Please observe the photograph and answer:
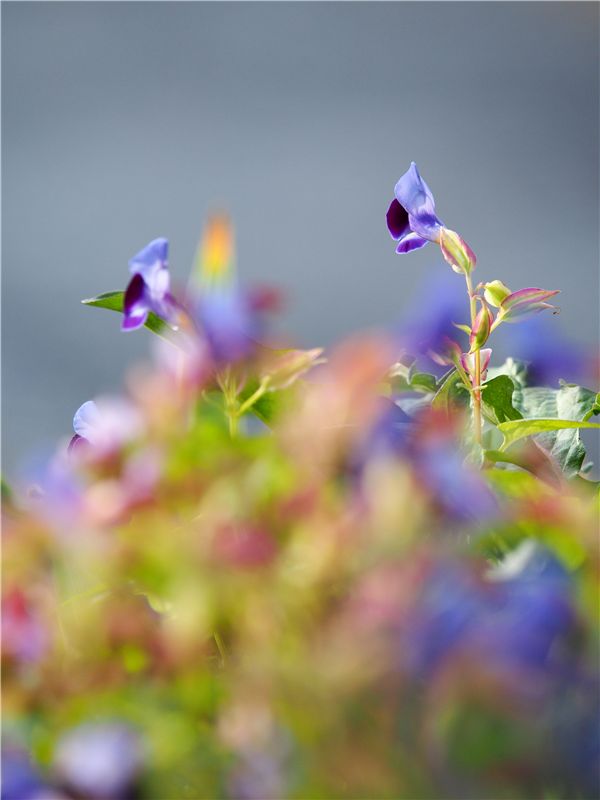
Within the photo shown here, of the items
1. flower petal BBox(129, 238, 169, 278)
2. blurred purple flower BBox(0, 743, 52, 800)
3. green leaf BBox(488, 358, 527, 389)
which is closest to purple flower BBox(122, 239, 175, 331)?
flower petal BBox(129, 238, 169, 278)

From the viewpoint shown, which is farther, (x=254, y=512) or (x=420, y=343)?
(x=420, y=343)

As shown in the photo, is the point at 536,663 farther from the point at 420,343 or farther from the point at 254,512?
the point at 420,343

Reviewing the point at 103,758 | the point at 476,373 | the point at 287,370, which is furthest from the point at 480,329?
the point at 103,758

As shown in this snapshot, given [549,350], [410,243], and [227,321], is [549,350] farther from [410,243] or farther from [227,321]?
[227,321]

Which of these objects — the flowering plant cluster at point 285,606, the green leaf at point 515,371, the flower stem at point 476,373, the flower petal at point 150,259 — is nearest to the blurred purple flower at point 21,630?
the flowering plant cluster at point 285,606

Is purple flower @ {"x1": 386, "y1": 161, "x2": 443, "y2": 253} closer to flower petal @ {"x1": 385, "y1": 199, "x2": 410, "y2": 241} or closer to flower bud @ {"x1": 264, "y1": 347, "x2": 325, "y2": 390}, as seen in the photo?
flower petal @ {"x1": 385, "y1": 199, "x2": 410, "y2": 241}

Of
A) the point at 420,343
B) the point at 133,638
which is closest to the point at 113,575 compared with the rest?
the point at 133,638
